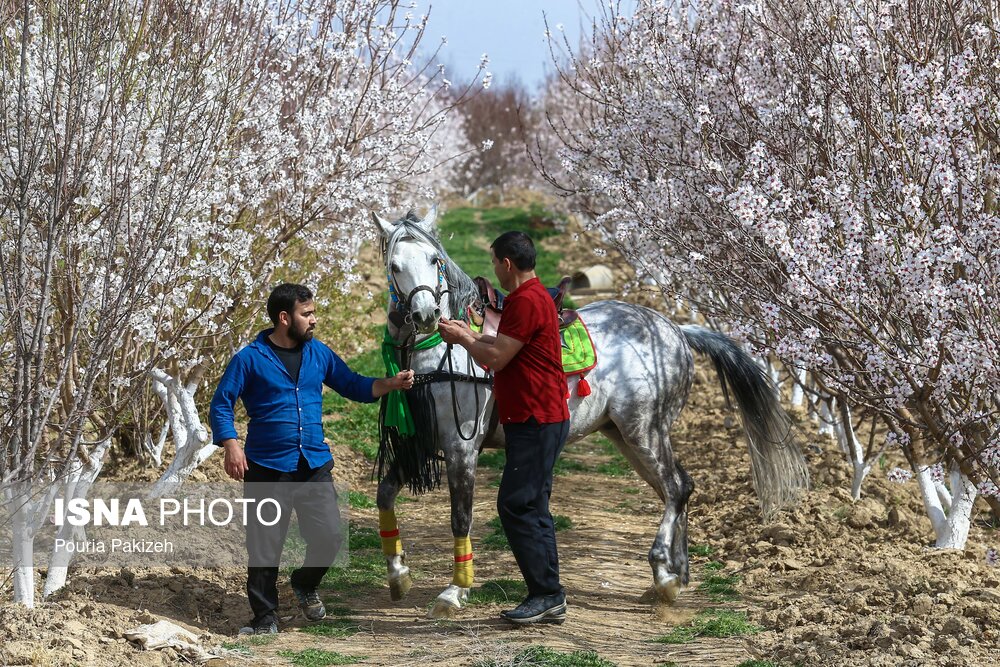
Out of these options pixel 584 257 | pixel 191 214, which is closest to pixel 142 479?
pixel 191 214

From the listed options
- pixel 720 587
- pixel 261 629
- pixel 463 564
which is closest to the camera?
pixel 261 629

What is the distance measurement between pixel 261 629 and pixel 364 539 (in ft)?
7.52

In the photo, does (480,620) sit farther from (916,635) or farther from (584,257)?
(584,257)

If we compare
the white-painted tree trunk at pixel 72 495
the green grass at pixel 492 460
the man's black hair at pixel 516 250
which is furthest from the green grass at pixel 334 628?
the green grass at pixel 492 460

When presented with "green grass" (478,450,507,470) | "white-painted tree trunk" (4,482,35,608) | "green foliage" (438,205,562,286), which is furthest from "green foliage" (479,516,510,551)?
"green foliage" (438,205,562,286)

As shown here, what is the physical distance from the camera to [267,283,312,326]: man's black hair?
5.63 meters

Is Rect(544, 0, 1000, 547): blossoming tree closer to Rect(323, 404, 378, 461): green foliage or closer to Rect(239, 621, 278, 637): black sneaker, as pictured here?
Rect(239, 621, 278, 637): black sneaker

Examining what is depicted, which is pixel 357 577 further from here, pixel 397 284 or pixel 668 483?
pixel 397 284

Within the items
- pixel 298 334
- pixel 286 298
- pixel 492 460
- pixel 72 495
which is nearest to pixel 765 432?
pixel 298 334

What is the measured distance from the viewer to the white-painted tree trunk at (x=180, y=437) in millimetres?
6777

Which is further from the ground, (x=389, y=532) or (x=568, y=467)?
(x=568, y=467)

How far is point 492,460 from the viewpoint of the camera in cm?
1062

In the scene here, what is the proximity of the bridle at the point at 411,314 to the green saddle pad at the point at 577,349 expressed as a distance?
469 millimetres

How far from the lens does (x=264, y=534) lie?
5598mm
